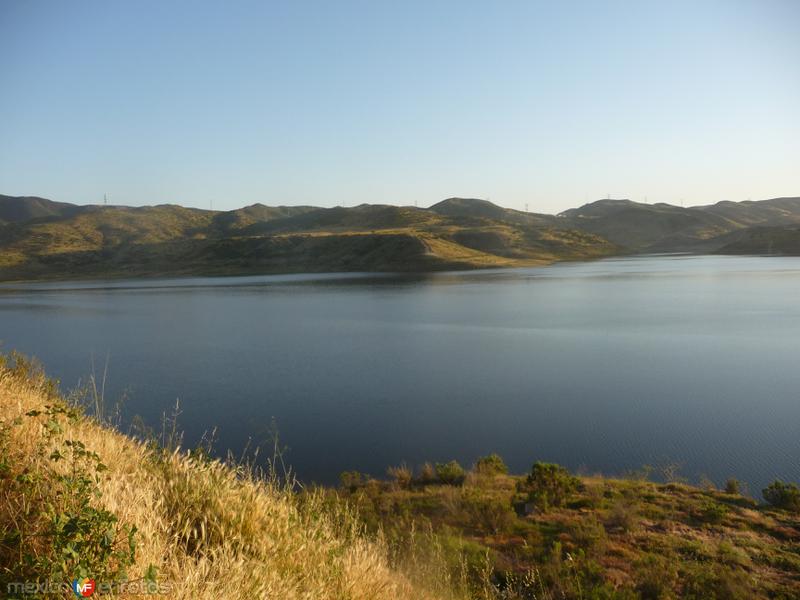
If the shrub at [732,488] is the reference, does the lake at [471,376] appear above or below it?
below

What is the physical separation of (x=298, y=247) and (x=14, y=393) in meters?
116

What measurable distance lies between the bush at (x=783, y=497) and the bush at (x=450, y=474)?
662cm

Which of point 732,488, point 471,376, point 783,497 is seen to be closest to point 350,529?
point 732,488

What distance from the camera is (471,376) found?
2256cm

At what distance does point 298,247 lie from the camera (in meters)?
119

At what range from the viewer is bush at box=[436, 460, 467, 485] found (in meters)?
11.9

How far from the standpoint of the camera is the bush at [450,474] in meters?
11.9

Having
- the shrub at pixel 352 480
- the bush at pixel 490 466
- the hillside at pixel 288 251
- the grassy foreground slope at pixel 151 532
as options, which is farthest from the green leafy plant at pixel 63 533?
the hillside at pixel 288 251

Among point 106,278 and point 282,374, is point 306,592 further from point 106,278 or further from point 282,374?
point 106,278

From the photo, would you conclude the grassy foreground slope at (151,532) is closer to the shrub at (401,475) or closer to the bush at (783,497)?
the shrub at (401,475)

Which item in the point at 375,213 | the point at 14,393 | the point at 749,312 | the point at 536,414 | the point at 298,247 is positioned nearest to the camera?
the point at 14,393

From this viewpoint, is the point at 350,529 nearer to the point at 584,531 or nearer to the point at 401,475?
the point at 584,531

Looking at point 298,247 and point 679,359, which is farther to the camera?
point 298,247

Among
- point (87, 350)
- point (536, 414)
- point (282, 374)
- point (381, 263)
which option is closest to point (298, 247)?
point (381, 263)
